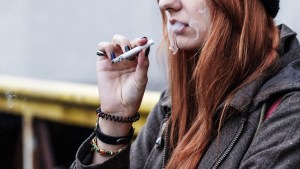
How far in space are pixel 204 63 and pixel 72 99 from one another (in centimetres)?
193

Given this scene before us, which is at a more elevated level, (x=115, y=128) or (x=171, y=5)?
(x=171, y=5)

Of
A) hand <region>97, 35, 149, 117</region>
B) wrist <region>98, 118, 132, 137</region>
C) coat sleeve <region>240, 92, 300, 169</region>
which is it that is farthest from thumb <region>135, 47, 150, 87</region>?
coat sleeve <region>240, 92, 300, 169</region>

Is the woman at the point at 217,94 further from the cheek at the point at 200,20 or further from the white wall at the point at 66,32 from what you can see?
the white wall at the point at 66,32

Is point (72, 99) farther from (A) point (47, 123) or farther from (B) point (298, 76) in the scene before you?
(B) point (298, 76)

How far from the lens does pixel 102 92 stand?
2.17 m

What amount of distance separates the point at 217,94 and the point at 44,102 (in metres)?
2.22

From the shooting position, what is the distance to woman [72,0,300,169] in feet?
5.60

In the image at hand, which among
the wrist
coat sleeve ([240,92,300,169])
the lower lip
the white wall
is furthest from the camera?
the white wall

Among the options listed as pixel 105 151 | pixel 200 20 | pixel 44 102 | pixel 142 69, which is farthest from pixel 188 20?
pixel 44 102

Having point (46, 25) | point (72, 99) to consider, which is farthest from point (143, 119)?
point (46, 25)

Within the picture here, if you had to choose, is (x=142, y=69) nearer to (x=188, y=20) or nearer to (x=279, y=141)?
(x=188, y=20)

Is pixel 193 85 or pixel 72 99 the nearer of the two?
pixel 193 85

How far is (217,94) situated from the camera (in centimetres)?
187

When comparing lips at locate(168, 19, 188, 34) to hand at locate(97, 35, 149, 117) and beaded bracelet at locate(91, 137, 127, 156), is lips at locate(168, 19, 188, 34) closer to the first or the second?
hand at locate(97, 35, 149, 117)
